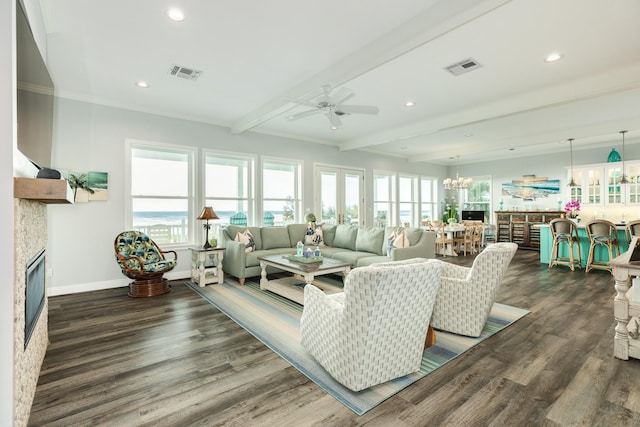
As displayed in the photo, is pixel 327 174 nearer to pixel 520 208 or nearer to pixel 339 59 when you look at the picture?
pixel 339 59

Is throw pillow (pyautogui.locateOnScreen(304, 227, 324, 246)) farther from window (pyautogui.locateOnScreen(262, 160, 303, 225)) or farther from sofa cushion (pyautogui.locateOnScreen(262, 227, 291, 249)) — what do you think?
window (pyautogui.locateOnScreen(262, 160, 303, 225))

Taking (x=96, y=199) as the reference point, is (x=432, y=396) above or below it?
below

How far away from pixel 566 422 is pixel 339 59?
3538 mm

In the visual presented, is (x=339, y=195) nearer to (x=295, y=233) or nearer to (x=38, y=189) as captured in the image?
(x=295, y=233)

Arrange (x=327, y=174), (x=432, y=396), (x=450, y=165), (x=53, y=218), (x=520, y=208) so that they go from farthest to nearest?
1. (x=450, y=165)
2. (x=520, y=208)
3. (x=327, y=174)
4. (x=53, y=218)
5. (x=432, y=396)

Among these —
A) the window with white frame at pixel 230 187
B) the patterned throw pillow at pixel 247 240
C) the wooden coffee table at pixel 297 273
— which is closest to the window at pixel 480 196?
the wooden coffee table at pixel 297 273

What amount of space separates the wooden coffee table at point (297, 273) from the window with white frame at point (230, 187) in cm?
165

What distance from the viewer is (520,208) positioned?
31.3 feet

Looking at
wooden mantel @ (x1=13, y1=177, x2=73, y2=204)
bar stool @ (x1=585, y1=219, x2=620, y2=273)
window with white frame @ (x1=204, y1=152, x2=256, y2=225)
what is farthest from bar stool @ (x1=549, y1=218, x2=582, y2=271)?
wooden mantel @ (x1=13, y1=177, x2=73, y2=204)

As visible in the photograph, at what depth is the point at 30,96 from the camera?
181 cm

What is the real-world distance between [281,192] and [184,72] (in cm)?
332

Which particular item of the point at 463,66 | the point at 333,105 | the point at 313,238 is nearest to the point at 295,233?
the point at 313,238

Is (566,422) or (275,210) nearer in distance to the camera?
(566,422)

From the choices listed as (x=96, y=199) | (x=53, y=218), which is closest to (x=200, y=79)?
(x=96, y=199)
